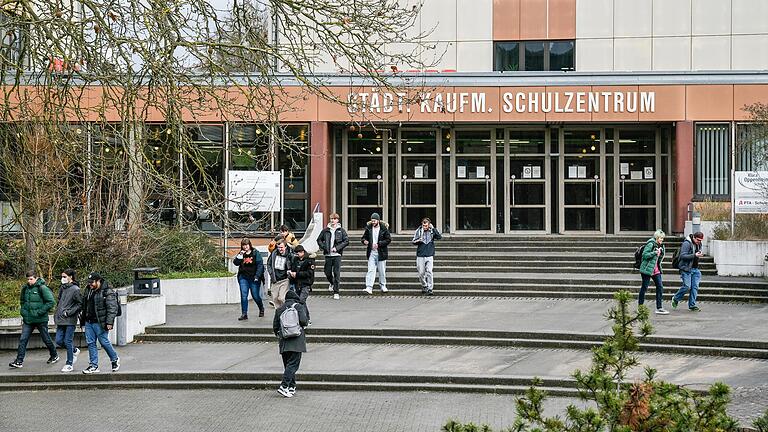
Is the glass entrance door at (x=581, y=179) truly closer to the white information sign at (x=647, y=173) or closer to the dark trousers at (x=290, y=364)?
the white information sign at (x=647, y=173)

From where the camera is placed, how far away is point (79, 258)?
21.4 m

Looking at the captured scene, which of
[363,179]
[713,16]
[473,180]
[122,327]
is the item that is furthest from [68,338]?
[713,16]

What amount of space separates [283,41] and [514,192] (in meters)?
8.88

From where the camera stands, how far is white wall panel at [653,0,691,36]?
30.6 m

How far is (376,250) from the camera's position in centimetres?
2198

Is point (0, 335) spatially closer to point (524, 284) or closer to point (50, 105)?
point (50, 105)

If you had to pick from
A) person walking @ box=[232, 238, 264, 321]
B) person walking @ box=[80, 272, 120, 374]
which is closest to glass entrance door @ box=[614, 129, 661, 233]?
person walking @ box=[232, 238, 264, 321]

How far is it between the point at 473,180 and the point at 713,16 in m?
8.78

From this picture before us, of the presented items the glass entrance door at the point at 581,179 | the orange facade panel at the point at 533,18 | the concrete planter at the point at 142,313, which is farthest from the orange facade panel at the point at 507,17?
the concrete planter at the point at 142,313

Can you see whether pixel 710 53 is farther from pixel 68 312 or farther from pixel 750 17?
pixel 68 312

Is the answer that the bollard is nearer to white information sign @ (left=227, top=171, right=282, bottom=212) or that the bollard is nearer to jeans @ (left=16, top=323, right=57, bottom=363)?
jeans @ (left=16, top=323, right=57, bottom=363)

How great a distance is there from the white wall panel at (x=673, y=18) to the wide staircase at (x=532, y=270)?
6817mm

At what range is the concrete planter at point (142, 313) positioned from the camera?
17297mm

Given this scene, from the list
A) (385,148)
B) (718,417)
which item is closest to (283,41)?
(385,148)
